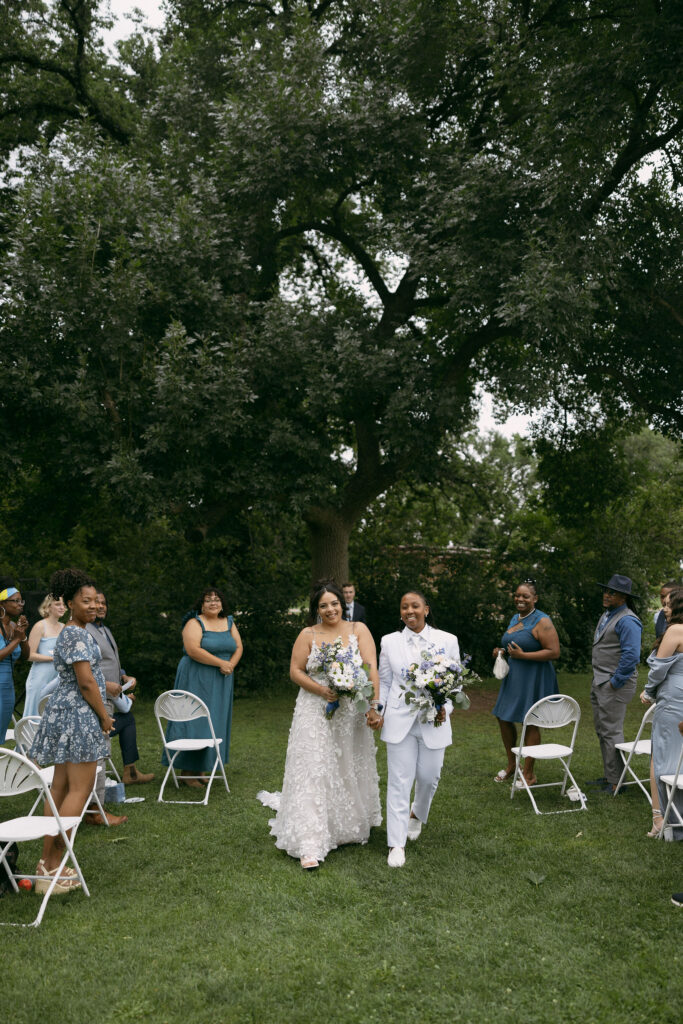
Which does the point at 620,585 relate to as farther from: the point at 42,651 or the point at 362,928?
the point at 42,651

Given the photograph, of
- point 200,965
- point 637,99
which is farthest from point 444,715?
point 637,99

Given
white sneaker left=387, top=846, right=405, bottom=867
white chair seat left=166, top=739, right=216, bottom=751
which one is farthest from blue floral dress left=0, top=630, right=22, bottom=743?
white sneaker left=387, top=846, right=405, bottom=867

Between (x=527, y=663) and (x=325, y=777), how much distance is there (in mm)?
2728

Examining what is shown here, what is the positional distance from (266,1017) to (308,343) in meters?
9.91

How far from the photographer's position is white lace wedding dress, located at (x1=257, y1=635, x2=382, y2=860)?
19.4 feet

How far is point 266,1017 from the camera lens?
3750mm

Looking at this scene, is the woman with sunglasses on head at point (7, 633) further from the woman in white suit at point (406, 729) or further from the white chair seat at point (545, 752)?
the white chair seat at point (545, 752)

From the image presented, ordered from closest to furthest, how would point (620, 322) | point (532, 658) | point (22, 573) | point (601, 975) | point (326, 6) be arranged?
point (601, 975), point (532, 658), point (620, 322), point (326, 6), point (22, 573)

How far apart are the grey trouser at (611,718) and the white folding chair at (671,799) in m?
1.18

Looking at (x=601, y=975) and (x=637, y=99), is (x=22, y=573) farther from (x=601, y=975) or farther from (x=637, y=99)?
(x=601, y=975)

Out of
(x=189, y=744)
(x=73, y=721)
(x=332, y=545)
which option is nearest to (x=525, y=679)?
(x=189, y=744)

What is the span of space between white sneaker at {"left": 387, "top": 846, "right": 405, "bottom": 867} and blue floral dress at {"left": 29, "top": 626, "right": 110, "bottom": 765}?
213 centimetres

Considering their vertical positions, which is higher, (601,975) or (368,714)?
(368,714)

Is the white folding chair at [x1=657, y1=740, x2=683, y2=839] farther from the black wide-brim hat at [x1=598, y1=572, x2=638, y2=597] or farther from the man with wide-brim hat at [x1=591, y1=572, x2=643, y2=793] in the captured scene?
the black wide-brim hat at [x1=598, y1=572, x2=638, y2=597]
